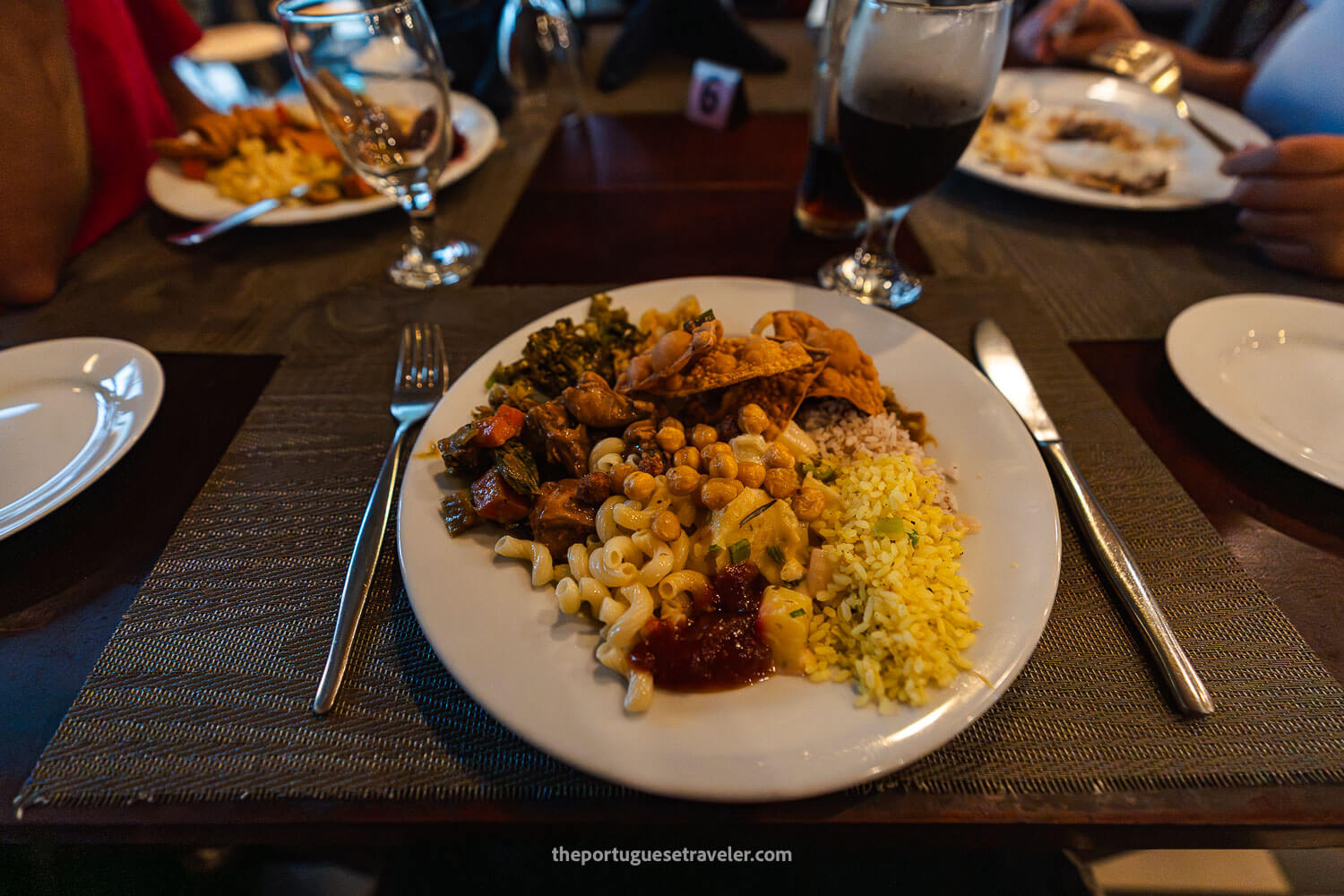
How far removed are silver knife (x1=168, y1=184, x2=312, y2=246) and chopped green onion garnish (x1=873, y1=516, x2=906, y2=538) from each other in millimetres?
2364

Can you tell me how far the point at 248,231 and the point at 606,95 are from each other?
1970 millimetres

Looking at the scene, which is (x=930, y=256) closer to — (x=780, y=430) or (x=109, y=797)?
(x=780, y=430)

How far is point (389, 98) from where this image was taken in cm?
210

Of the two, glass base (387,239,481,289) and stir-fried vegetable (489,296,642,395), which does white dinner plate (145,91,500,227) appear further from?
stir-fried vegetable (489,296,642,395)

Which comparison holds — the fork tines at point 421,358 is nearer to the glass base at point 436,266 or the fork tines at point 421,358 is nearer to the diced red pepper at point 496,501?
the glass base at point 436,266

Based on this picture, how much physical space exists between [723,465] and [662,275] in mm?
1127

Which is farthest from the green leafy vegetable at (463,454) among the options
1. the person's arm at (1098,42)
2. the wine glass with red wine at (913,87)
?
the person's arm at (1098,42)

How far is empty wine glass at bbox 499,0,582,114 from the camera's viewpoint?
10.6ft

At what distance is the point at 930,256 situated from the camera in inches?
87.6

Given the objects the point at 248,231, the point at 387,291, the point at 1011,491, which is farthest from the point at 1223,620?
the point at 248,231

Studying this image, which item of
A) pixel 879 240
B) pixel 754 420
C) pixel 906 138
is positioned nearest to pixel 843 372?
pixel 754 420

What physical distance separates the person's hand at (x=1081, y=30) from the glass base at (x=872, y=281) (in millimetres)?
Answer: 2403

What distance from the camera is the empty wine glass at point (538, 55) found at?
3219mm

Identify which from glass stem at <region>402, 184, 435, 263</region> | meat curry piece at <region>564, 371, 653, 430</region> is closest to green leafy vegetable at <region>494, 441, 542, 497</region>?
meat curry piece at <region>564, 371, 653, 430</region>
